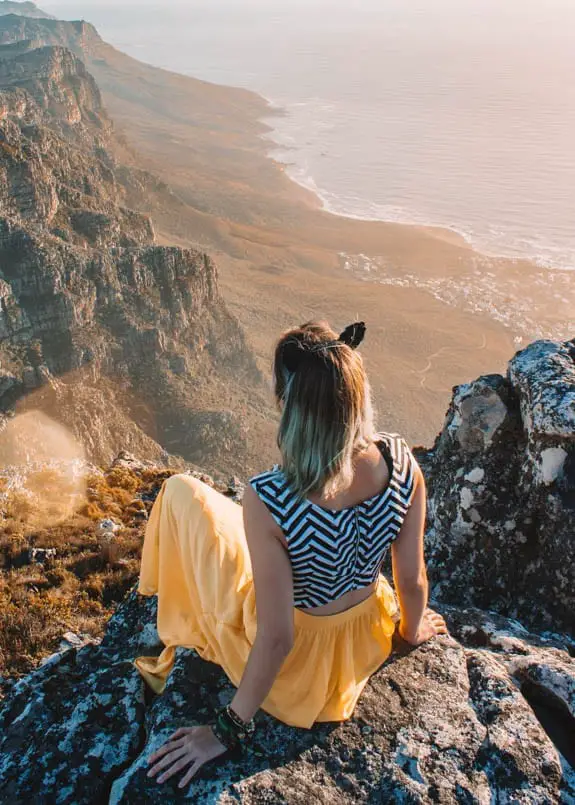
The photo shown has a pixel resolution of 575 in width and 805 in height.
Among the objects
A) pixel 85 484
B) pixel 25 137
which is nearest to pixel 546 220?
pixel 25 137

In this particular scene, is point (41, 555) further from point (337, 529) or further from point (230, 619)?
point (337, 529)

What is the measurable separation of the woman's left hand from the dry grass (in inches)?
97.7

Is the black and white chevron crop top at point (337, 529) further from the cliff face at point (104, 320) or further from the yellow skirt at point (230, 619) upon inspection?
the cliff face at point (104, 320)

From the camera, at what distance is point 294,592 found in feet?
8.59

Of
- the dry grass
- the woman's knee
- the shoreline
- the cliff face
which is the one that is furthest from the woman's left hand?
the shoreline

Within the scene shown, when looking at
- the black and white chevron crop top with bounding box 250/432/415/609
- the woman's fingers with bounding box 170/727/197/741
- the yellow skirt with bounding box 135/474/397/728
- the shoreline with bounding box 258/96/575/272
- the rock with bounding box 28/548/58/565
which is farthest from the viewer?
the shoreline with bounding box 258/96/575/272

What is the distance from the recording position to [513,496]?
188 inches

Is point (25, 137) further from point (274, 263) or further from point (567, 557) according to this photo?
point (567, 557)

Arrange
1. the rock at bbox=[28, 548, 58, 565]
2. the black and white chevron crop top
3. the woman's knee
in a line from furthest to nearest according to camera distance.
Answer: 1. the rock at bbox=[28, 548, 58, 565]
2. the woman's knee
3. the black and white chevron crop top

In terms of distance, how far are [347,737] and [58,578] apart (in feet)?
14.0

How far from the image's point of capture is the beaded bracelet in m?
2.51

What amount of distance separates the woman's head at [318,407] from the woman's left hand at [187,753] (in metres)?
1.17

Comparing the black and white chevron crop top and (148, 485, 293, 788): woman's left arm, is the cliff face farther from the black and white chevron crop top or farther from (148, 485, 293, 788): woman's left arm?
the black and white chevron crop top

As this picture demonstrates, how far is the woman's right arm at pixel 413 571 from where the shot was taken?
2.73 metres
